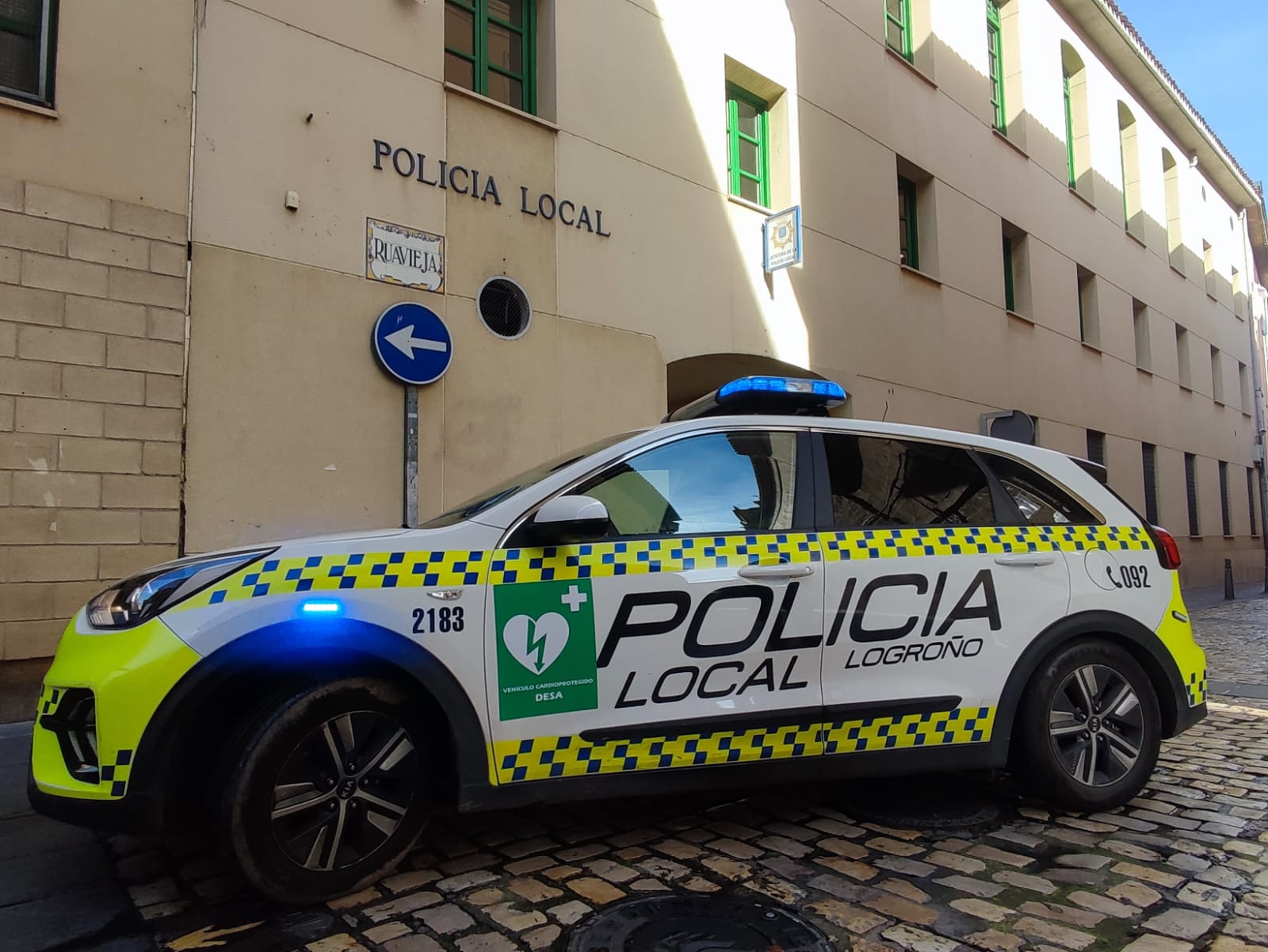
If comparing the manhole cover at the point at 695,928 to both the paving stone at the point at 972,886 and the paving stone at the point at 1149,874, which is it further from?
the paving stone at the point at 1149,874

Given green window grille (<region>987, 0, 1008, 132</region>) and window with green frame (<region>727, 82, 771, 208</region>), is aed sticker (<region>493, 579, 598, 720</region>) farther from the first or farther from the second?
A: green window grille (<region>987, 0, 1008, 132</region>)

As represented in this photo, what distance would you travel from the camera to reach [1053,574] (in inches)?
148

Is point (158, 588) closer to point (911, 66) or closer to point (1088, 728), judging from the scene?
point (1088, 728)

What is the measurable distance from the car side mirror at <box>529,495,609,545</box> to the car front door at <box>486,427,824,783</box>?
64mm

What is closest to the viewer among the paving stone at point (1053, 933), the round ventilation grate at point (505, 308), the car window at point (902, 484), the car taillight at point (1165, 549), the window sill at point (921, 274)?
the paving stone at point (1053, 933)

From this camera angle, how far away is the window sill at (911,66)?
12.6 metres

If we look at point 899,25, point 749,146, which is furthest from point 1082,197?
point 749,146

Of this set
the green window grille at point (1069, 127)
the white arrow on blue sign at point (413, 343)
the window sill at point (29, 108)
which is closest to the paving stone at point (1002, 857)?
the white arrow on blue sign at point (413, 343)

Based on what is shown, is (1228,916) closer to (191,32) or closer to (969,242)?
(191,32)

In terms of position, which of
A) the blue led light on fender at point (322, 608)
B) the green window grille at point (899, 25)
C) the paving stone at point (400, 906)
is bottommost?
the paving stone at point (400, 906)

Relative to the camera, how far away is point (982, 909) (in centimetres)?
278

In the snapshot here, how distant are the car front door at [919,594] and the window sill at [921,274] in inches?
365

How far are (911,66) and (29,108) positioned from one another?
1142 centimetres

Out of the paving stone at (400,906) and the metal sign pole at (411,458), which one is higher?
the metal sign pole at (411,458)
